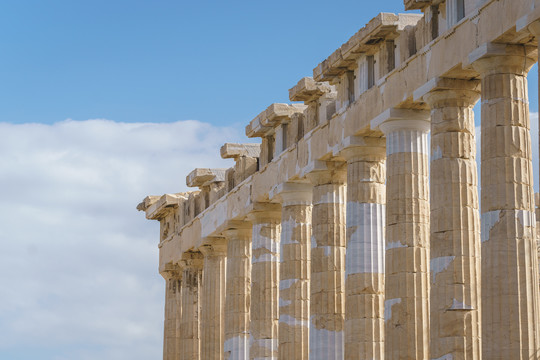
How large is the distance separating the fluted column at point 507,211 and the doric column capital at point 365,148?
7044 millimetres

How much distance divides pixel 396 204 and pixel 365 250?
273cm

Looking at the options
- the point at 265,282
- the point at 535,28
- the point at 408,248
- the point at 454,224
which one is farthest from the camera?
the point at 265,282

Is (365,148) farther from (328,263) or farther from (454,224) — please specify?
(454,224)

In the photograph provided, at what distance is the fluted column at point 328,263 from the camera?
1501 inches

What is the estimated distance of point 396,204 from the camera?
111 ft

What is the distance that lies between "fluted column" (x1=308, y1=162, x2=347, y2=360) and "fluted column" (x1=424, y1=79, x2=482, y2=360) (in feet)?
24.2

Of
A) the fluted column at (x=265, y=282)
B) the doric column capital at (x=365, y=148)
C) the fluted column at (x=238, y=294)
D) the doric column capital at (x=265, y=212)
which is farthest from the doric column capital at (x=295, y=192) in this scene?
the fluted column at (x=238, y=294)

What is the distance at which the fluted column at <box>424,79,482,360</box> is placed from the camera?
100 ft

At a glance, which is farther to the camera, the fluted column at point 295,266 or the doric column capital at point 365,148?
the fluted column at point 295,266

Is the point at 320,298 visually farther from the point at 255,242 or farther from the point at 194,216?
the point at 194,216

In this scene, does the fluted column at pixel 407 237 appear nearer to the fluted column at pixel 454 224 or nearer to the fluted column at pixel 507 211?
the fluted column at pixel 454 224

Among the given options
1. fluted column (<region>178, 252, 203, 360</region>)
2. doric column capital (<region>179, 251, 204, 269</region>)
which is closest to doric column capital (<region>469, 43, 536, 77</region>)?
doric column capital (<region>179, 251, 204, 269</region>)

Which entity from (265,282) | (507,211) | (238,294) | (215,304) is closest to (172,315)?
→ (215,304)

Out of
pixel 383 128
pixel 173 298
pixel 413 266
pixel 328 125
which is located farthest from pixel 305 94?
pixel 173 298
